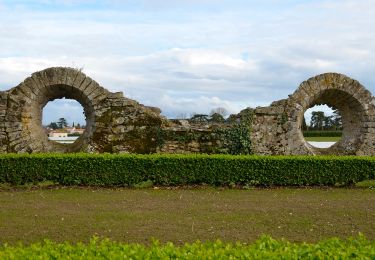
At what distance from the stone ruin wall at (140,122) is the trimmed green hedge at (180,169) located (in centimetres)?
180

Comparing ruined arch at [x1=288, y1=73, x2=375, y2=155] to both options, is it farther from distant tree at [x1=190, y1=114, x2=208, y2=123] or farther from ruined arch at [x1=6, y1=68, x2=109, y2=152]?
ruined arch at [x1=6, y1=68, x2=109, y2=152]

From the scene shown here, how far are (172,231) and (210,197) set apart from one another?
Result: 335cm

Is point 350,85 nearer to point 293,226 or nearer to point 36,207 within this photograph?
point 293,226

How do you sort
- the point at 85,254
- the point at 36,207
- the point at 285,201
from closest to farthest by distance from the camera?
1. the point at 85,254
2. the point at 36,207
3. the point at 285,201

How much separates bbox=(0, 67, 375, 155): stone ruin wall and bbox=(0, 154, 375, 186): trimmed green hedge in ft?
5.89

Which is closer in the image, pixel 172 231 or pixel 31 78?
pixel 172 231

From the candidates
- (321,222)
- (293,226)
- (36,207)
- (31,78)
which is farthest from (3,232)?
(31,78)

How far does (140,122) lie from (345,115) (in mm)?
6454

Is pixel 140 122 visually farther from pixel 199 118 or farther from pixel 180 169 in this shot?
pixel 180 169

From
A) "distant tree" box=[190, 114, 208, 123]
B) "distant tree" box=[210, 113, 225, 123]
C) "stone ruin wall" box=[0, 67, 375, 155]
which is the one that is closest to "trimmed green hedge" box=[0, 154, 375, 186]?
"stone ruin wall" box=[0, 67, 375, 155]

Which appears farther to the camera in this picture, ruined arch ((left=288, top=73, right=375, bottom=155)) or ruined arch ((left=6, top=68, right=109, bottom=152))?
ruined arch ((left=288, top=73, right=375, bottom=155))

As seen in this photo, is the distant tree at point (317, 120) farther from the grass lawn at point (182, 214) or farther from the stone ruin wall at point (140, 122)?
the grass lawn at point (182, 214)

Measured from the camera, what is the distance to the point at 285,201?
35.3ft

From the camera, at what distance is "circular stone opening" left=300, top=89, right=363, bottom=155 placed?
1573 centimetres
